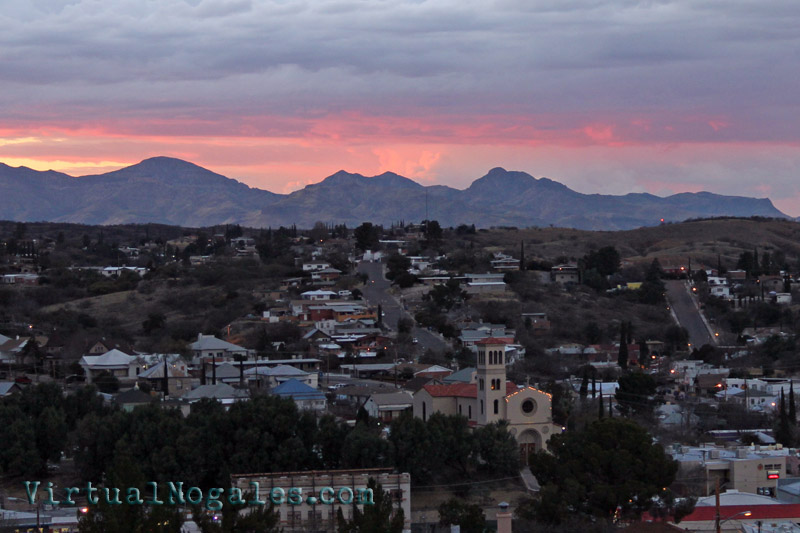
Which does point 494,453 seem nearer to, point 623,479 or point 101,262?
point 623,479

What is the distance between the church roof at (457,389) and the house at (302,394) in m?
7.38

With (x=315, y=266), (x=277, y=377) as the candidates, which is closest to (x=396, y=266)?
(x=315, y=266)

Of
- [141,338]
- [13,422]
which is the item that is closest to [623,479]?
[13,422]

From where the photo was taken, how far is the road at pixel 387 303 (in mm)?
81688

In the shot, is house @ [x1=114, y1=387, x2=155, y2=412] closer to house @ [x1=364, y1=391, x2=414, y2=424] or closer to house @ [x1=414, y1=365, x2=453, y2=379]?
house @ [x1=364, y1=391, x2=414, y2=424]

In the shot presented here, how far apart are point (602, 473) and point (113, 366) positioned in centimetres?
3710

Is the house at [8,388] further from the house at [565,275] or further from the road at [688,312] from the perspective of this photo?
the house at [565,275]

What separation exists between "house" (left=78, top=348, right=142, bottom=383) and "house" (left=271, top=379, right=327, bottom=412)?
10.5 meters

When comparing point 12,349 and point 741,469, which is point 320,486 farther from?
point 12,349

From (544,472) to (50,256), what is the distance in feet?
322

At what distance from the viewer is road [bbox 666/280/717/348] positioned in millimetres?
92750

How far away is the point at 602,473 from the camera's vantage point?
39.5 metres

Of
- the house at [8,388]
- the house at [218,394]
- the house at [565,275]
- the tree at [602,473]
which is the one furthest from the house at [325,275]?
the tree at [602,473]

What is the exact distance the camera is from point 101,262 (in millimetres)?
135625
